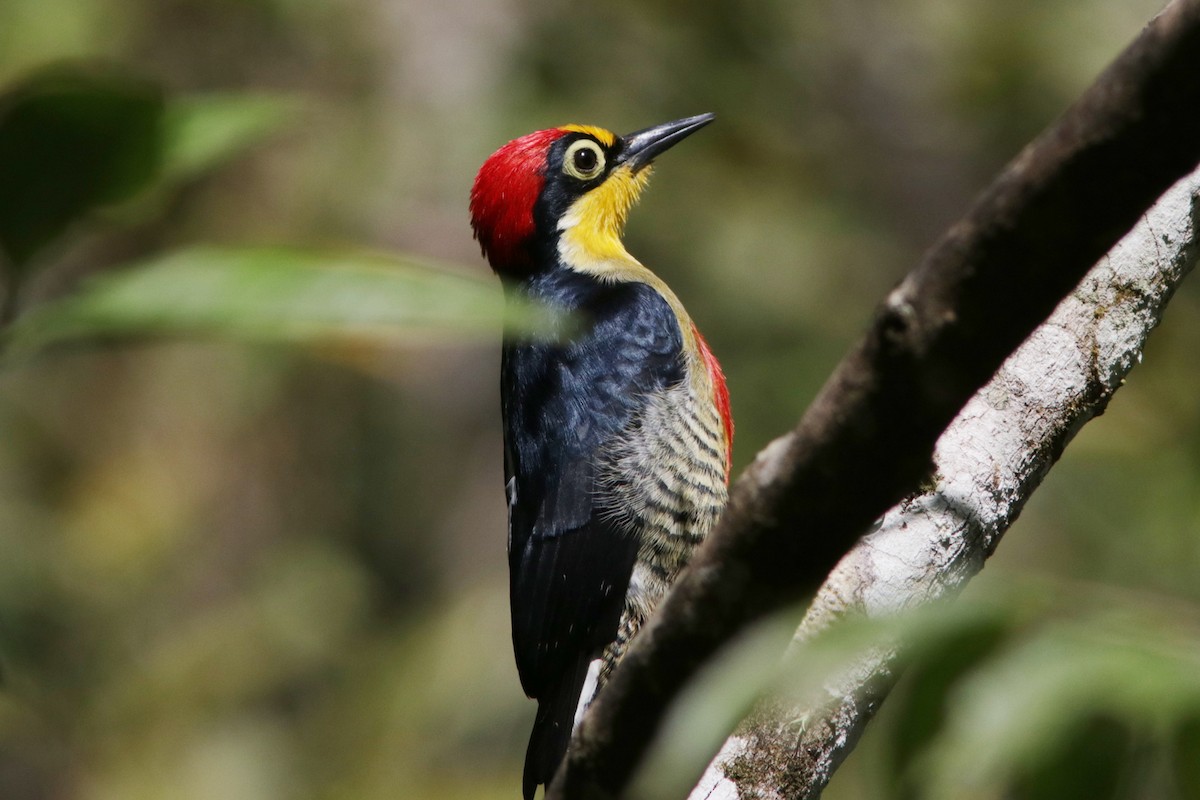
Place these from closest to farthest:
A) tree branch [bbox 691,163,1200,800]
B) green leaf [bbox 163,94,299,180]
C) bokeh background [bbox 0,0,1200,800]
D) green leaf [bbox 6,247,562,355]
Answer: green leaf [bbox 6,247,562,355] < green leaf [bbox 163,94,299,180] < tree branch [bbox 691,163,1200,800] < bokeh background [bbox 0,0,1200,800]

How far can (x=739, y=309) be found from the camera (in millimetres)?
7043

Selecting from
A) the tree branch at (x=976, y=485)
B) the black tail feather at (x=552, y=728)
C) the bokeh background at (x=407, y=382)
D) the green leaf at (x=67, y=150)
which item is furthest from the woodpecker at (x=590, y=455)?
the green leaf at (x=67, y=150)

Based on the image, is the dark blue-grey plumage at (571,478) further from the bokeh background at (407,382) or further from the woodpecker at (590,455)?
the bokeh background at (407,382)

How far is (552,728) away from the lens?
12.3ft

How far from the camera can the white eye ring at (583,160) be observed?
5.10 m

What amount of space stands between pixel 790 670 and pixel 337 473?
7285mm

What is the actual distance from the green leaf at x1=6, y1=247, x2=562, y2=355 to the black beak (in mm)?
4242

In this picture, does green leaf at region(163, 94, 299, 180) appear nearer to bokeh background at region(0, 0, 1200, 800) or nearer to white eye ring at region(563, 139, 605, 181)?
white eye ring at region(563, 139, 605, 181)

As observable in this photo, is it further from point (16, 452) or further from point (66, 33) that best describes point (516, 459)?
point (16, 452)

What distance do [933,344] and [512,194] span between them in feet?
12.7

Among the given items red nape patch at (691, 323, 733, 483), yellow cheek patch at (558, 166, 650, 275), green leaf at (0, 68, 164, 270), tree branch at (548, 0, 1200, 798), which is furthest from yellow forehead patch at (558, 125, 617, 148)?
green leaf at (0, 68, 164, 270)

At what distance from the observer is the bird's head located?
5.04 meters

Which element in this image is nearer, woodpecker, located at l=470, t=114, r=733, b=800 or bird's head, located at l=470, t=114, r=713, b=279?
woodpecker, located at l=470, t=114, r=733, b=800

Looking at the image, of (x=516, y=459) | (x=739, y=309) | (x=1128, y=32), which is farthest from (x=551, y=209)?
(x=1128, y=32)
